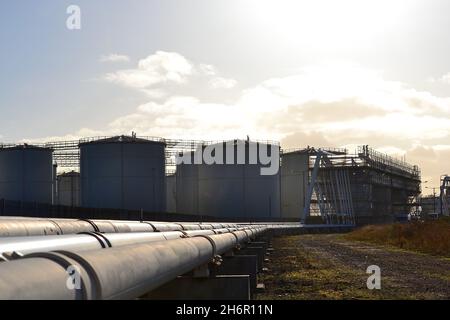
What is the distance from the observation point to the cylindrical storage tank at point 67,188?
341 ft

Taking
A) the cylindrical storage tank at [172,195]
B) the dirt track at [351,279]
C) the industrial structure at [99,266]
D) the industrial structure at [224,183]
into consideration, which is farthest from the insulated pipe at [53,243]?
the cylindrical storage tank at [172,195]

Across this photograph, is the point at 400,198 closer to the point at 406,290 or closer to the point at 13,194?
the point at 13,194

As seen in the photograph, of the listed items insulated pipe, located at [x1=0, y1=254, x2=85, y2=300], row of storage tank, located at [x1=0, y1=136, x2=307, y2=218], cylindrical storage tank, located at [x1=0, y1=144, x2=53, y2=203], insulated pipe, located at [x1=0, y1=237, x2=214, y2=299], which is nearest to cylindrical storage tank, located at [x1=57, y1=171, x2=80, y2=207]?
row of storage tank, located at [x1=0, y1=136, x2=307, y2=218]

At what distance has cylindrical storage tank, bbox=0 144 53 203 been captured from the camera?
7788cm

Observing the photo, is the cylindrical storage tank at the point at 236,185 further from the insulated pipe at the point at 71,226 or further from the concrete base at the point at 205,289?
the concrete base at the point at 205,289

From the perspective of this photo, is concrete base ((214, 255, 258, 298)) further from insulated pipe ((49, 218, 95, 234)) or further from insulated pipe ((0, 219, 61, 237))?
insulated pipe ((0, 219, 61, 237))

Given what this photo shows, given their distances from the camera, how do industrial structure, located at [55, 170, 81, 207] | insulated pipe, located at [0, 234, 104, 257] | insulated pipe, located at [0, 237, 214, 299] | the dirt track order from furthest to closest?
1. industrial structure, located at [55, 170, 81, 207]
2. the dirt track
3. insulated pipe, located at [0, 234, 104, 257]
4. insulated pipe, located at [0, 237, 214, 299]

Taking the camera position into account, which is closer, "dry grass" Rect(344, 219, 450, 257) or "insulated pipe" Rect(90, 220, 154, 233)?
"insulated pipe" Rect(90, 220, 154, 233)

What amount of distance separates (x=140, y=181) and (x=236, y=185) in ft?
53.9

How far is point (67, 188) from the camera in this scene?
346 feet

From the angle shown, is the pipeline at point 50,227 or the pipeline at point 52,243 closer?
the pipeline at point 52,243

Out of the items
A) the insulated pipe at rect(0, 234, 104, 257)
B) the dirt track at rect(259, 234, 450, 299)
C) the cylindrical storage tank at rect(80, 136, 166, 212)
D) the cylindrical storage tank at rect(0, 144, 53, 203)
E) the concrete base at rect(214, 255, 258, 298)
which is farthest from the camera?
the cylindrical storage tank at rect(0, 144, 53, 203)

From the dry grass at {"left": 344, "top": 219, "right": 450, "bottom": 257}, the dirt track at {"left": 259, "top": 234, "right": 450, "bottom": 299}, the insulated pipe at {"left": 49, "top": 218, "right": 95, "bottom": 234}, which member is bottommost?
the dry grass at {"left": 344, "top": 219, "right": 450, "bottom": 257}

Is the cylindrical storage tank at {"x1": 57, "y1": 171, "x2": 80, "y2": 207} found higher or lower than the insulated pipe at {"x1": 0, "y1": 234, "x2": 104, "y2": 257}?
higher
